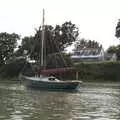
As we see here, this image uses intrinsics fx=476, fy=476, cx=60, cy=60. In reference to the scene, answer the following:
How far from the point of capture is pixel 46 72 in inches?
3253

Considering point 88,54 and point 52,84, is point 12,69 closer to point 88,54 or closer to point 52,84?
point 88,54

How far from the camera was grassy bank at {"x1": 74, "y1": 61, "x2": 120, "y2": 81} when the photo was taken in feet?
398

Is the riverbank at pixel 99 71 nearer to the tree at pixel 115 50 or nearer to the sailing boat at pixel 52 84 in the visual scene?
the tree at pixel 115 50

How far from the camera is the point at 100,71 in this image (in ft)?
405

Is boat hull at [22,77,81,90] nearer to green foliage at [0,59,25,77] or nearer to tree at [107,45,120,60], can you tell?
green foliage at [0,59,25,77]

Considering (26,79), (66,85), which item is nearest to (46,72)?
(26,79)

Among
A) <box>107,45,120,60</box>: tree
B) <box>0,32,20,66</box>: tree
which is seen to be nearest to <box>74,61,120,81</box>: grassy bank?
<box>107,45,120,60</box>: tree

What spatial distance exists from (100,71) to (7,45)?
1610 inches

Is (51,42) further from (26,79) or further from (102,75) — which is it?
(26,79)

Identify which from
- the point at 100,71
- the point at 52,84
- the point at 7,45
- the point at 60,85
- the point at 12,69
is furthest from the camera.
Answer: the point at 7,45

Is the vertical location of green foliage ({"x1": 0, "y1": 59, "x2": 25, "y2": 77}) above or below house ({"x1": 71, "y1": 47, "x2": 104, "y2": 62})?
below

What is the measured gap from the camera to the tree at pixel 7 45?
149 m

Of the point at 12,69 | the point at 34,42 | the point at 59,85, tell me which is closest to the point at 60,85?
the point at 59,85

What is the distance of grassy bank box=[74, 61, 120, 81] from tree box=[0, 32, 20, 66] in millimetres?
31386
